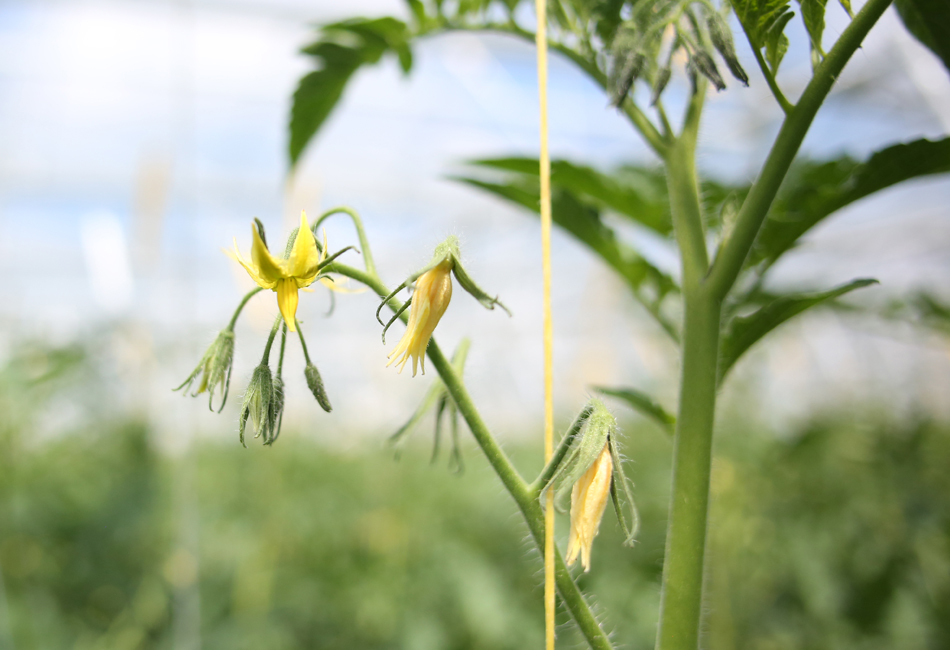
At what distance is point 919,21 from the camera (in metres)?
0.52

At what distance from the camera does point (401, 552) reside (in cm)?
252

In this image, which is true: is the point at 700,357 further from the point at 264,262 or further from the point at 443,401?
the point at 264,262

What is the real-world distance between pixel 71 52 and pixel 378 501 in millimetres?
4855

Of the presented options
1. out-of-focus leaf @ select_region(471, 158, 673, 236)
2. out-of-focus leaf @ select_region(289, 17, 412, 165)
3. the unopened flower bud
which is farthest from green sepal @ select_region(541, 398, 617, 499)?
out-of-focus leaf @ select_region(289, 17, 412, 165)

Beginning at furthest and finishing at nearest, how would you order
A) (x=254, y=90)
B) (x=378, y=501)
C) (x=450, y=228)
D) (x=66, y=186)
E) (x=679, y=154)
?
1. (x=66, y=186)
2. (x=254, y=90)
3. (x=378, y=501)
4. (x=679, y=154)
5. (x=450, y=228)

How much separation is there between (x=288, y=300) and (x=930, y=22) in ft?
1.70

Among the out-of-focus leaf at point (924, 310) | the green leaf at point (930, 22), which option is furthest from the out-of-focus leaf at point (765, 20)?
the out-of-focus leaf at point (924, 310)

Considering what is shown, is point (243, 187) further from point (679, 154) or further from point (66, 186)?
point (679, 154)

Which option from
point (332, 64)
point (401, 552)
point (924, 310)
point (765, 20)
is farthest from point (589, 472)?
point (401, 552)

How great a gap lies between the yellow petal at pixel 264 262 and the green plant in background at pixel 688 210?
16mm

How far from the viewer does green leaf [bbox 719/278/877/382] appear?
516mm

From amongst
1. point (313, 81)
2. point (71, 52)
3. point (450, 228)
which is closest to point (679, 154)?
point (450, 228)

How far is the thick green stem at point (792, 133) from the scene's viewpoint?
44 cm

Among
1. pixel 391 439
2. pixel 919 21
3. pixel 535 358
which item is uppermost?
pixel 919 21
